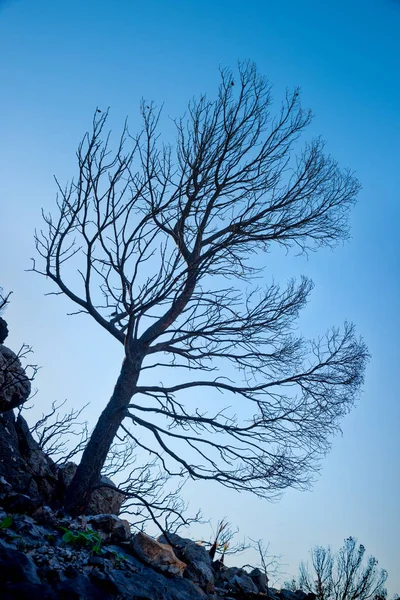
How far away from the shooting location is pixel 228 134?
6961mm

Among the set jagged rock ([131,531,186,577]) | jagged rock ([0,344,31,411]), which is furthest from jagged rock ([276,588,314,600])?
jagged rock ([0,344,31,411])

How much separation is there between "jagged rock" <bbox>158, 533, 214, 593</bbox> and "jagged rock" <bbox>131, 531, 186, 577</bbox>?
250mm

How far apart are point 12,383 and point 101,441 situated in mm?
1454

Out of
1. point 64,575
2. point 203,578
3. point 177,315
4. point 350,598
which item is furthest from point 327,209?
point 350,598

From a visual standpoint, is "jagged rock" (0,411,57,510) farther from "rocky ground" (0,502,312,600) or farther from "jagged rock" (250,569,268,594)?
"jagged rock" (250,569,268,594)

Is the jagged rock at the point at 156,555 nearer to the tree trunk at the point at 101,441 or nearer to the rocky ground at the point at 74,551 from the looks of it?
the rocky ground at the point at 74,551

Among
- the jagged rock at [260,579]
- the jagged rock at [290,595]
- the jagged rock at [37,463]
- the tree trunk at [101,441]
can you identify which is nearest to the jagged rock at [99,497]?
the jagged rock at [37,463]

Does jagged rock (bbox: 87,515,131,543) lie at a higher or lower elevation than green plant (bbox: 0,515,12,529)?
higher

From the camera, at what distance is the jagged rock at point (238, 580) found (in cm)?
493

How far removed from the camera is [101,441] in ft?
19.4

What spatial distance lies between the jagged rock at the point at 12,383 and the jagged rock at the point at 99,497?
1.17m

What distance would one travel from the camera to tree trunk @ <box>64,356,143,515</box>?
18.0 ft

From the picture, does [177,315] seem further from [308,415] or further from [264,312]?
[308,415]

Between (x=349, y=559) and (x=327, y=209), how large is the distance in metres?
9.34
